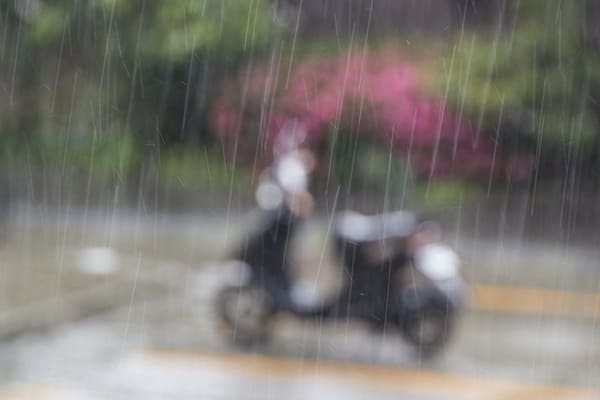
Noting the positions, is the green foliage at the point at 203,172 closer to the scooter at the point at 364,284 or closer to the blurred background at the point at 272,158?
the blurred background at the point at 272,158

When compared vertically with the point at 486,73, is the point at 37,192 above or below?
below

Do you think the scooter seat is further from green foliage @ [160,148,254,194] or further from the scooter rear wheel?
green foliage @ [160,148,254,194]

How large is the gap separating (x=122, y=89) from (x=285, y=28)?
9.11 feet

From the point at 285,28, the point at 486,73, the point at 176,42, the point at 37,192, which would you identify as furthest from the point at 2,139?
the point at 486,73

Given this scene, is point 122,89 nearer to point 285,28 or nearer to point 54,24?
point 54,24

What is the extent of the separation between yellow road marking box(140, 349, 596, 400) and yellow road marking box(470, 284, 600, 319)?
292cm

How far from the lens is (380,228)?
8.93 meters

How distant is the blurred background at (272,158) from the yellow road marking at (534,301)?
0.15 feet

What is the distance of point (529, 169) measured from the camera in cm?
1538

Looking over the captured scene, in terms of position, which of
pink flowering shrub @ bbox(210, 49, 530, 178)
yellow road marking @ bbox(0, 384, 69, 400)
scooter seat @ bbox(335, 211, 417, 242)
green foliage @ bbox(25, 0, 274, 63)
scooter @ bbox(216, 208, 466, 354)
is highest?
green foliage @ bbox(25, 0, 274, 63)

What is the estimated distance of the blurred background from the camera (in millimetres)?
9469

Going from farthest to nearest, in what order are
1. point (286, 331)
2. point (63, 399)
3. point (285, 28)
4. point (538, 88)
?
point (285, 28), point (538, 88), point (286, 331), point (63, 399)

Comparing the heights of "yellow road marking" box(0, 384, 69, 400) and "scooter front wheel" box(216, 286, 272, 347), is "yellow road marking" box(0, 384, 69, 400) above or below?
below

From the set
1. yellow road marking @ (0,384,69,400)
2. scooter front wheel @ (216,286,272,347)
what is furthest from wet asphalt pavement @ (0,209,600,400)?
scooter front wheel @ (216,286,272,347)
